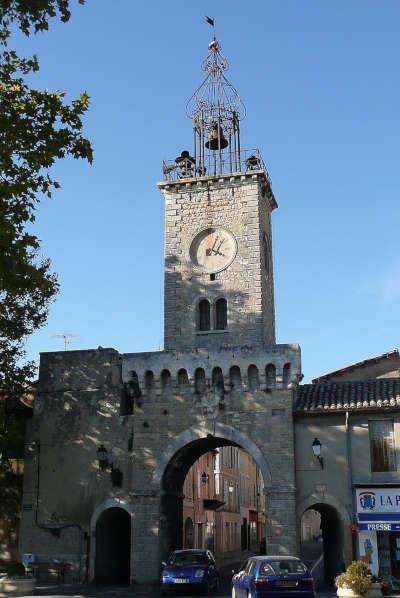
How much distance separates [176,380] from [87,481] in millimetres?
5383

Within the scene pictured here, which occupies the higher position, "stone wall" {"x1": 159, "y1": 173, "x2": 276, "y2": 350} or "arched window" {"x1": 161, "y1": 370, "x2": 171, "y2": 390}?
"stone wall" {"x1": 159, "y1": 173, "x2": 276, "y2": 350}

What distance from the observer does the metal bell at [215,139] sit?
105ft

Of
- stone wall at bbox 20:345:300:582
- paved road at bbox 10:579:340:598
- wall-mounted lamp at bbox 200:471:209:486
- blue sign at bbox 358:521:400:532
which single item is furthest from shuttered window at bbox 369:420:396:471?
wall-mounted lamp at bbox 200:471:209:486

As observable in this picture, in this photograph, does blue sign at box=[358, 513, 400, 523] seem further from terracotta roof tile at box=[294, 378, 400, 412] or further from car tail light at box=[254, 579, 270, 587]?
car tail light at box=[254, 579, 270, 587]

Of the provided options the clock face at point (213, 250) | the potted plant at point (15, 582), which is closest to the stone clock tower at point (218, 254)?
the clock face at point (213, 250)

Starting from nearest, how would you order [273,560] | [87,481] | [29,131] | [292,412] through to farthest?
[29,131] → [273,560] → [292,412] → [87,481]

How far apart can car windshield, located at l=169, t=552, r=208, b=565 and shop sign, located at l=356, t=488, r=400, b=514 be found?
18.9 feet

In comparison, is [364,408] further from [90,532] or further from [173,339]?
[90,532]

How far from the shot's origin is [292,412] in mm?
26391

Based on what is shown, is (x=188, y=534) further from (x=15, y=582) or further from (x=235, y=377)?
(x=15, y=582)

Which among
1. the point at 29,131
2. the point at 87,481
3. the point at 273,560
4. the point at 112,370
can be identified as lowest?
the point at 273,560

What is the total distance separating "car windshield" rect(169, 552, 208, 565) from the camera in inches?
901

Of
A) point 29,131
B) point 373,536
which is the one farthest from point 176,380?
point 29,131

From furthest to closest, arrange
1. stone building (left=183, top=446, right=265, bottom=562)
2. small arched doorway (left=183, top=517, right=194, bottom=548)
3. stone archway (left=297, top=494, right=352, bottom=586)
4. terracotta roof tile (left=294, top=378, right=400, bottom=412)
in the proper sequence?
stone building (left=183, top=446, right=265, bottom=562), small arched doorway (left=183, top=517, right=194, bottom=548), terracotta roof tile (left=294, top=378, right=400, bottom=412), stone archway (left=297, top=494, right=352, bottom=586)
